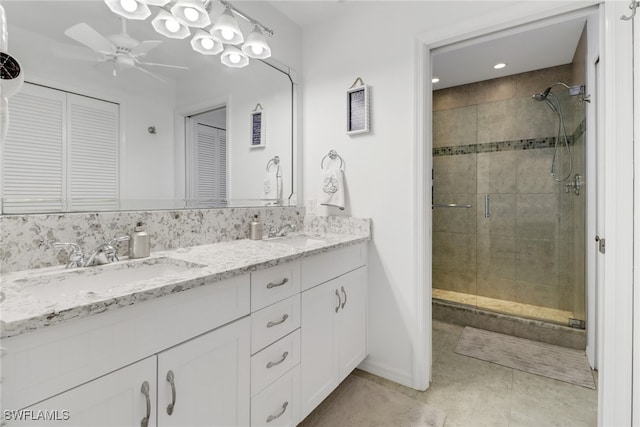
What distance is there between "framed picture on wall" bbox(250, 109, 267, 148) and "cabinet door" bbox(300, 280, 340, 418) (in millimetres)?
1042

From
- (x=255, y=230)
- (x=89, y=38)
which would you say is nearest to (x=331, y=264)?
(x=255, y=230)

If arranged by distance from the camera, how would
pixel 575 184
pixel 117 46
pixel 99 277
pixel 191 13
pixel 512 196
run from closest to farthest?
pixel 99 277, pixel 117 46, pixel 191 13, pixel 575 184, pixel 512 196

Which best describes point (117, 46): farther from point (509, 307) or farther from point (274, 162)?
point (509, 307)

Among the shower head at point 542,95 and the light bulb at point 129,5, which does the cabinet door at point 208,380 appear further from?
the shower head at point 542,95

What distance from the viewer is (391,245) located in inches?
74.2

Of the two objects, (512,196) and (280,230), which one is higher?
(512,196)

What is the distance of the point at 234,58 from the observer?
5.93ft

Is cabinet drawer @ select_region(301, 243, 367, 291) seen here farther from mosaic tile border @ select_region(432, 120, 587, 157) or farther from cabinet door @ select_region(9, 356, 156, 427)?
mosaic tile border @ select_region(432, 120, 587, 157)

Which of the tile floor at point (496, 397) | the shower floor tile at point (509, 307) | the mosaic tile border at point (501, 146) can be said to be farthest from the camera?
the mosaic tile border at point (501, 146)

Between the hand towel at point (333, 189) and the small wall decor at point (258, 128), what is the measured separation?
0.48m

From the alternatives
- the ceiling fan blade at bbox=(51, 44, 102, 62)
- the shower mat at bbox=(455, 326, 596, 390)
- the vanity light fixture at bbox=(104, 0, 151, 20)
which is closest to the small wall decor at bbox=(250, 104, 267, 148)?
the vanity light fixture at bbox=(104, 0, 151, 20)

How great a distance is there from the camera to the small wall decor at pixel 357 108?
75.4 inches

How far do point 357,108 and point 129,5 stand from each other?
4.12ft

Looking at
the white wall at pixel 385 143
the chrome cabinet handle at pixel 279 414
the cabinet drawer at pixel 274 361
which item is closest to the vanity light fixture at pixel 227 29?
the white wall at pixel 385 143
